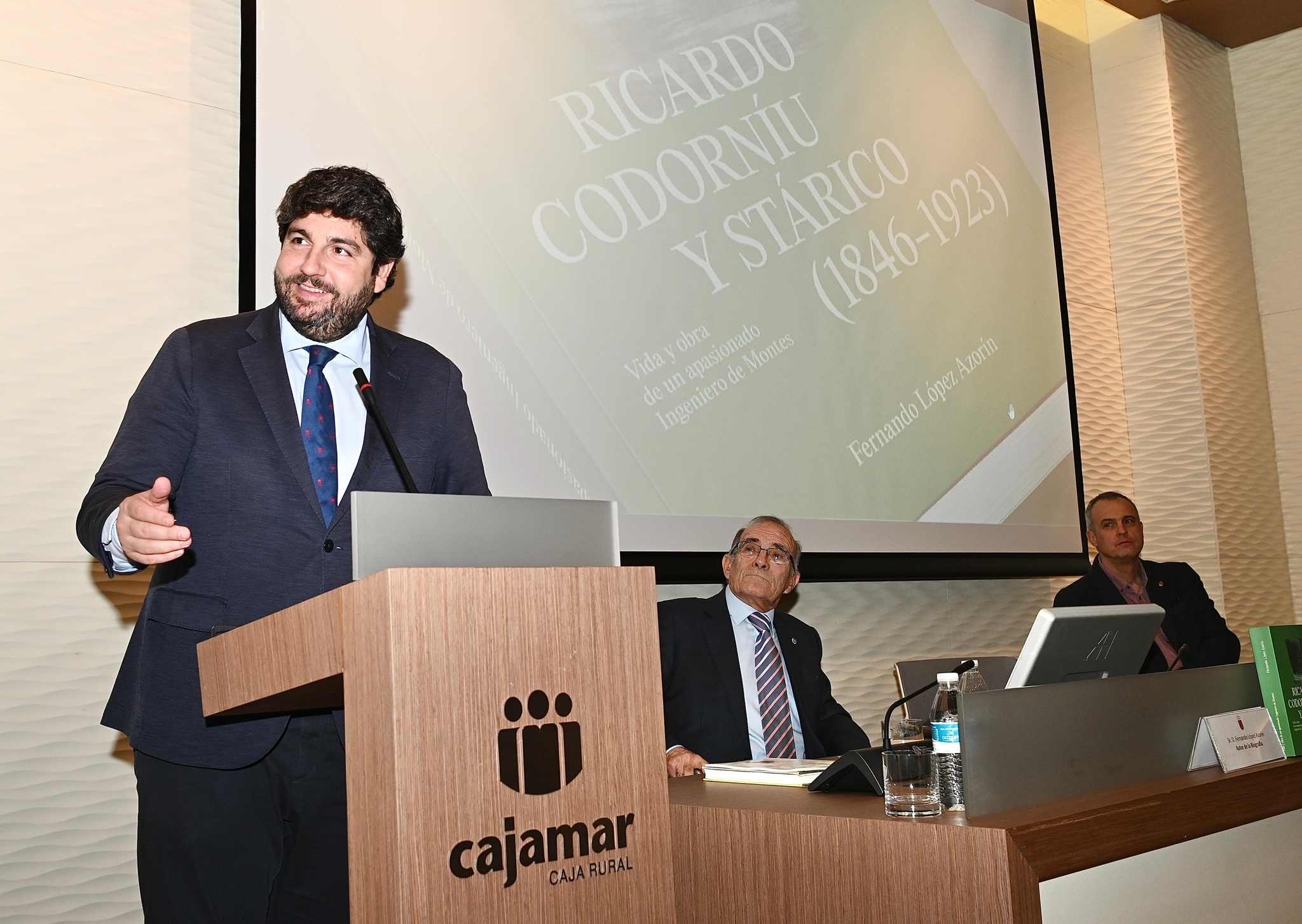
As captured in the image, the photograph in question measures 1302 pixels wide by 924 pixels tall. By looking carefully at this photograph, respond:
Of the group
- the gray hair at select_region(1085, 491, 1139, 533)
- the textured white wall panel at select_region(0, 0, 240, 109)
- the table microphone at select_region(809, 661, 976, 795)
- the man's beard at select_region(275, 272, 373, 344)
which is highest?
the textured white wall panel at select_region(0, 0, 240, 109)

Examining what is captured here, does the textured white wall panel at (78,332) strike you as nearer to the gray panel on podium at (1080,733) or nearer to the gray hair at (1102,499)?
the gray panel on podium at (1080,733)

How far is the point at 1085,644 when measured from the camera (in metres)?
1.94

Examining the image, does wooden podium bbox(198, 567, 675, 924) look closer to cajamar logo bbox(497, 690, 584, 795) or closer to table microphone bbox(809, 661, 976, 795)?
cajamar logo bbox(497, 690, 584, 795)

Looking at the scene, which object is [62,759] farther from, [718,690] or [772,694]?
[772,694]

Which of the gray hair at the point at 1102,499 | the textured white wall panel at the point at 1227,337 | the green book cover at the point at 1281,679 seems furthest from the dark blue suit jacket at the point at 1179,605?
the green book cover at the point at 1281,679

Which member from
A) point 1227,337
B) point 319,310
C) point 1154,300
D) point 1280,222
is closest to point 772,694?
point 319,310

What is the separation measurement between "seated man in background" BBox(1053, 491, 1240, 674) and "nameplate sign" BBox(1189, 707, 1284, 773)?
6.18 feet

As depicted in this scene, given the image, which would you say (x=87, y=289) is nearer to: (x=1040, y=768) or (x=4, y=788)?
(x=4, y=788)

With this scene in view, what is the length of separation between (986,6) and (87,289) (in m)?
4.12

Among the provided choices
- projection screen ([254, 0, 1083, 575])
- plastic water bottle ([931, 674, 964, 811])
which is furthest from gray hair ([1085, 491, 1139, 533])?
plastic water bottle ([931, 674, 964, 811])

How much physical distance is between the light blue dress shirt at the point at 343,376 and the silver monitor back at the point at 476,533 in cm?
54

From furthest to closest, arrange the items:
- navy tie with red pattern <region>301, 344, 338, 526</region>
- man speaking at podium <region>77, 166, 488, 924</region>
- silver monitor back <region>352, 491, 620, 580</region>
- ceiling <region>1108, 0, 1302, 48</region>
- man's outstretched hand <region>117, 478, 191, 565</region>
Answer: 1. ceiling <region>1108, 0, 1302, 48</region>
2. navy tie with red pattern <region>301, 344, 338, 526</region>
3. man speaking at podium <region>77, 166, 488, 924</region>
4. man's outstretched hand <region>117, 478, 191, 565</region>
5. silver monitor back <region>352, 491, 620, 580</region>

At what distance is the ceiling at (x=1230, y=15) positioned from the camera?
221 inches

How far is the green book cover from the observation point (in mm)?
2281
